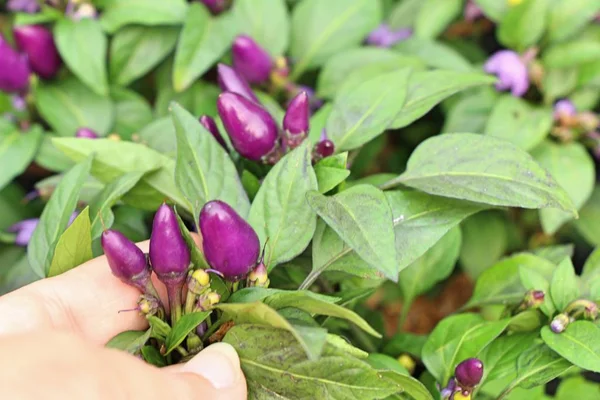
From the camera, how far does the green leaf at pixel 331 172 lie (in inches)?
30.0

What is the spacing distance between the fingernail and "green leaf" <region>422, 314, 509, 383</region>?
1.02 feet

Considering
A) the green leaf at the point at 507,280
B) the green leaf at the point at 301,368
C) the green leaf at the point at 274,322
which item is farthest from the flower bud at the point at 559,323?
the green leaf at the point at 274,322

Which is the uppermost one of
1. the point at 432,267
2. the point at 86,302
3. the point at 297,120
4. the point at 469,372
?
the point at 297,120

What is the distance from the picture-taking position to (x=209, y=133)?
0.81m

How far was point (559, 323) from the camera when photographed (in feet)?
2.56

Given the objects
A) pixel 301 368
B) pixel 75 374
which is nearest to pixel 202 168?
pixel 301 368

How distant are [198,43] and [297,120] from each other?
392 millimetres

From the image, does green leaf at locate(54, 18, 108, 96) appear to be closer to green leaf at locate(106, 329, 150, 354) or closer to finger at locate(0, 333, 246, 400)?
green leaf at locate(106, 329, 150, 354)

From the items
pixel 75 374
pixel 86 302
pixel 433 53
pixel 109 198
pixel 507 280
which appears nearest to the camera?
pixel 75 374

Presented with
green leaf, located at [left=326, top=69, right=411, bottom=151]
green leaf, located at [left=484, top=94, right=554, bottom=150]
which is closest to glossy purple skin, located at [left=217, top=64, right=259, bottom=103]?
green leaf, located at [left=326, top=69, right=411, bottom=151]

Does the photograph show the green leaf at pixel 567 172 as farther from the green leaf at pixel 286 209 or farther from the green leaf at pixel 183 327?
the green leaf at pixel 183 327

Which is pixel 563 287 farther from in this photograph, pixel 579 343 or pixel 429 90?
pixel 429 90

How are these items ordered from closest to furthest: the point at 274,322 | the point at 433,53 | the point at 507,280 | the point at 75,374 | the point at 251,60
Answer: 1. the point at 75,374
2. the point at 274,322
3. the point at 507,280
4. the point at 251,60
5. the point at 433,53

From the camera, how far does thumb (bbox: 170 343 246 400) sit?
1.96 feet
